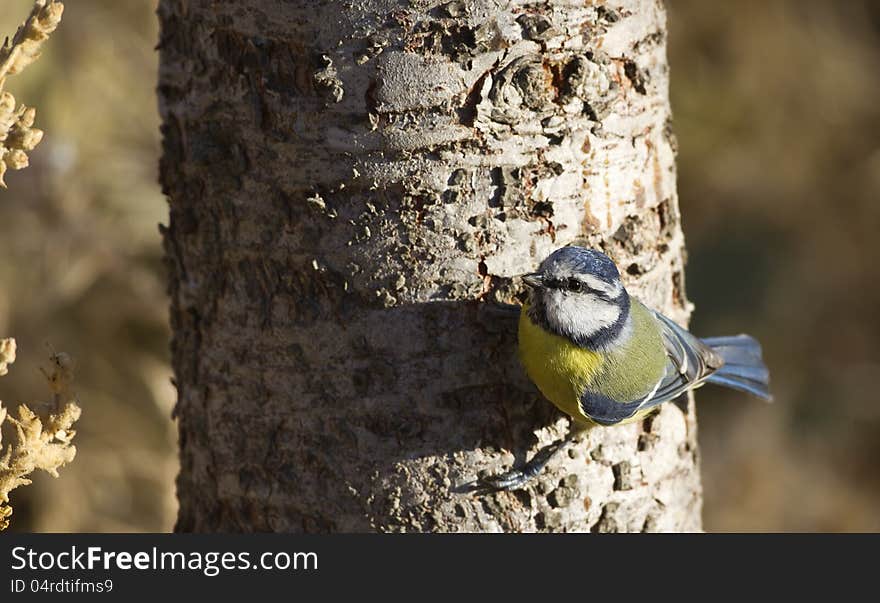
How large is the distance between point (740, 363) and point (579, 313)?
0.73 meters

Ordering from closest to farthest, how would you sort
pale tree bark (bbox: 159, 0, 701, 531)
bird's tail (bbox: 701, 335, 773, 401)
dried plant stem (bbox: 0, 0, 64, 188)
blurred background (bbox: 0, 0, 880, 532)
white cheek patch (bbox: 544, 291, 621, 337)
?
dried plant stem (bbox: 0, 0, 64, 188), pale tree bark (bbox: 159, 0, 701, 531), white cheek patch (bbox: 544, 291, 621, 337), bird's tail (bbox: 701, 335, 773, 401), blurred background (bbox: 0, 0, 880, 532)

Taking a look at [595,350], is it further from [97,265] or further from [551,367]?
[97,265]

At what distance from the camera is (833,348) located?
5.07m

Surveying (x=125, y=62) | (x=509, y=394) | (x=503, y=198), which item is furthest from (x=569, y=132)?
(x=125, y=62)

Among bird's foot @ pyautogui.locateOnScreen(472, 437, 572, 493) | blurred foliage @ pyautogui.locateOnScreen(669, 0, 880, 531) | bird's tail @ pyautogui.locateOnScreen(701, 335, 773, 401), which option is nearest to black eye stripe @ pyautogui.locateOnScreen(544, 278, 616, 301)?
bird's foot @ pyautogui.locateOnScreen(472, 437, 572, 493)

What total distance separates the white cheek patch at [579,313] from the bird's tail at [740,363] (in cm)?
56

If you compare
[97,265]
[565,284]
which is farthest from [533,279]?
[97,265]

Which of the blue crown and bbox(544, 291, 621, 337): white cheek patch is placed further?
bbox(544, 291, 621, 337): white cheek patch

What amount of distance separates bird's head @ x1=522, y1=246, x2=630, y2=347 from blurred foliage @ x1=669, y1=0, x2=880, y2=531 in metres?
2.67

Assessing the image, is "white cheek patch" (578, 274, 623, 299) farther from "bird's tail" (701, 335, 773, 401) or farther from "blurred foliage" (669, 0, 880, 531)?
"blurred foliage" (669, 0, 880, 531)

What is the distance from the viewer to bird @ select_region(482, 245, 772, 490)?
6.31 feet

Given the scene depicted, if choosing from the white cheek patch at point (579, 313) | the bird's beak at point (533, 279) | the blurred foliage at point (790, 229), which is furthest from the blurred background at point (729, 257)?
the bird's beak at point (533, 279)

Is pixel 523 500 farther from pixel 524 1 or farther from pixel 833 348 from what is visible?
pixel 833 348

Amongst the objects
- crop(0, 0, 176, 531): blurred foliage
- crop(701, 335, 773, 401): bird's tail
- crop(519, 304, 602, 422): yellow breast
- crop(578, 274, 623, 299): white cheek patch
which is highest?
crop(0, 0, 176, 531): blurred foliage
